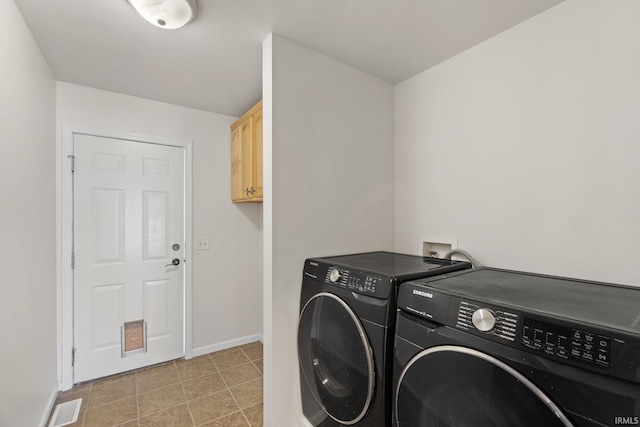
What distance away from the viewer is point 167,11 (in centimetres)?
138

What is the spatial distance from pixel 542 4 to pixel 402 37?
0.65 meters

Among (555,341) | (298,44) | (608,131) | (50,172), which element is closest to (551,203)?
(608,131)

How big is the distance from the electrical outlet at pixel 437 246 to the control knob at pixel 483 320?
0.95m

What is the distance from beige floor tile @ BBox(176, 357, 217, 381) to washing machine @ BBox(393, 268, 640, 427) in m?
1.92

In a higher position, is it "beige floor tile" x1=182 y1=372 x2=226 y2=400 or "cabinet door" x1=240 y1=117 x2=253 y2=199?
"cabinet door" x1=240 y1=117 x2=253 y2=199

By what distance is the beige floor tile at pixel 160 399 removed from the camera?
196cm

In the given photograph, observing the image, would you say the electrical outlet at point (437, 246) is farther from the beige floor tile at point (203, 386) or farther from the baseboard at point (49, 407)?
the baseboard at point (49, 407)

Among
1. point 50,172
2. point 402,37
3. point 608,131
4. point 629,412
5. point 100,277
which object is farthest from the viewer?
point 100,277

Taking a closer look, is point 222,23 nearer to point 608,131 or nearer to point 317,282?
point 317,282

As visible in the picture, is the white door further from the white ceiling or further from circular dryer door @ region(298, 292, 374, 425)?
circular dryer door @ region(298, 292, 374, 425)

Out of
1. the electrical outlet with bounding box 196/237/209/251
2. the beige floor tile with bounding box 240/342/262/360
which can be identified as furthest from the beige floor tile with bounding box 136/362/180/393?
the electrical outlet with bounding box 196/237/209/251

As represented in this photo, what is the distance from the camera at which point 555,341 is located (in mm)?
763

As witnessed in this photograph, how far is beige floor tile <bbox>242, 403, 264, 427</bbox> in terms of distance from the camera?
183 centimetres

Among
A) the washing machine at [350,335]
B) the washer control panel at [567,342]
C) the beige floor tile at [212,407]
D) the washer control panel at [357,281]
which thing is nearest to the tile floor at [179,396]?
the beige floor tile at [212,407]
